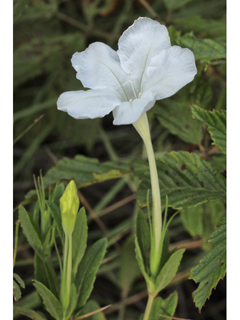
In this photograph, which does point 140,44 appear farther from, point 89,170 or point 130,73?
point 89,170

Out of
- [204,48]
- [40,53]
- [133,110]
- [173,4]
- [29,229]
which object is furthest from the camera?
[40,53]

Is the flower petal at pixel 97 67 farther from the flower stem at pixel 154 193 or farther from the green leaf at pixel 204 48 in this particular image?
the green leaf at pixel 204 48

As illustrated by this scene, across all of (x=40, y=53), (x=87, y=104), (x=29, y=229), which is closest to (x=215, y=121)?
(x=87, y=104)

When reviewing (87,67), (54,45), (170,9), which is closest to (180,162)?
(87,67)

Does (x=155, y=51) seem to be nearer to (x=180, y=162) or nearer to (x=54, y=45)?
(x=180, y=162)

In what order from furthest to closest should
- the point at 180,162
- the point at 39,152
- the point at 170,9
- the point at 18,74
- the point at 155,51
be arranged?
1. the point at 39,152
2. the point at 18,74
3. the point at 170,9
4. the point at 180,162
5. the point at 155,51

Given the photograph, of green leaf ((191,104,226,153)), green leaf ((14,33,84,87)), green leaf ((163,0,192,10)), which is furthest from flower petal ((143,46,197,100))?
green leaf ((14,33,84,87))
